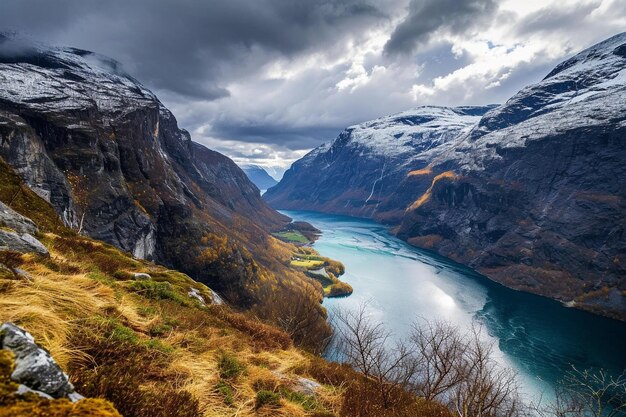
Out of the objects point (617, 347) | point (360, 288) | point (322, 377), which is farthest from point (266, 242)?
point (322, 377)

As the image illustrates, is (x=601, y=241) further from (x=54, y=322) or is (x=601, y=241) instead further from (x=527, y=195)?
(x=54, y=322)

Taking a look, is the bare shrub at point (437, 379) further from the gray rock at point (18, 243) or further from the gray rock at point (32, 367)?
the gray rock at point (18, 243)

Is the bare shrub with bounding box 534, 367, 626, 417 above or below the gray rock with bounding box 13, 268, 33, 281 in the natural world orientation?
below

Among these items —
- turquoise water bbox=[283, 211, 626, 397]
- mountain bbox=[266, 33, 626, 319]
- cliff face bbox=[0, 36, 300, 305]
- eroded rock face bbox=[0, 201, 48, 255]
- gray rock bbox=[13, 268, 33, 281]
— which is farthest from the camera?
mountain bbox=[266, 33, 626, 319]


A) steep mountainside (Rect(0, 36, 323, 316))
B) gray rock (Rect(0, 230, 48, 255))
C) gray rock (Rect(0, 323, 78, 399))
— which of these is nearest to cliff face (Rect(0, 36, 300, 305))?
steep mountainside (Rect(0, 36, 323, 316))

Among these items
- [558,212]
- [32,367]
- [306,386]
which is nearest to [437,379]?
[306,386]

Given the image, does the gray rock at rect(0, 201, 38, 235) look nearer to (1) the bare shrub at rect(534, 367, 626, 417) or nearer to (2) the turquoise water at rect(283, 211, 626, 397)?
(1) the bare shrub at rect(534, 367, 626, 417)
